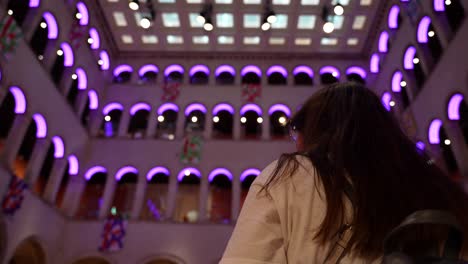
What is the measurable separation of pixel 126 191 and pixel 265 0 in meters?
9.83

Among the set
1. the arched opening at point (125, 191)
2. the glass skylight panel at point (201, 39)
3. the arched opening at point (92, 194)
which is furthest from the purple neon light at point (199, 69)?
the arched opening at point (92, 194)

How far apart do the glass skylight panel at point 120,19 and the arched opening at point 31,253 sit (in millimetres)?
9976

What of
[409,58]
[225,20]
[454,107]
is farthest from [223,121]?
[454,107]

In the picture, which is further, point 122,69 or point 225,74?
point 122,69

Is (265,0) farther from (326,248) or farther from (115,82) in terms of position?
(326,248)

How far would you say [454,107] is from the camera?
37.5 feet

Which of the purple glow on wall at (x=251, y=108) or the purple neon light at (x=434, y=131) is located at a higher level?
the purple glow on wall at (x=251, y=108)

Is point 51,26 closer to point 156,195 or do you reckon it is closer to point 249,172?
point 156,195

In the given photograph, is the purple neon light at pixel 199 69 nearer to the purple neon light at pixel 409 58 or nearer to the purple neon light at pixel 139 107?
the purple neon light at pixel 139 107

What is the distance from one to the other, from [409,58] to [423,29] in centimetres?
137

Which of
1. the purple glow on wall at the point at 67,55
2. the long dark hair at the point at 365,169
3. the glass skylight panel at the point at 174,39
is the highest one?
the glass skylight panel at the point at 174,39

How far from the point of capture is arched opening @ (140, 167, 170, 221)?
15.6 metres

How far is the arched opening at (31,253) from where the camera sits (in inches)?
532

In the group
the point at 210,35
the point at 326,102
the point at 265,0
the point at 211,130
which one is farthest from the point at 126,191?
the point at 326,102
